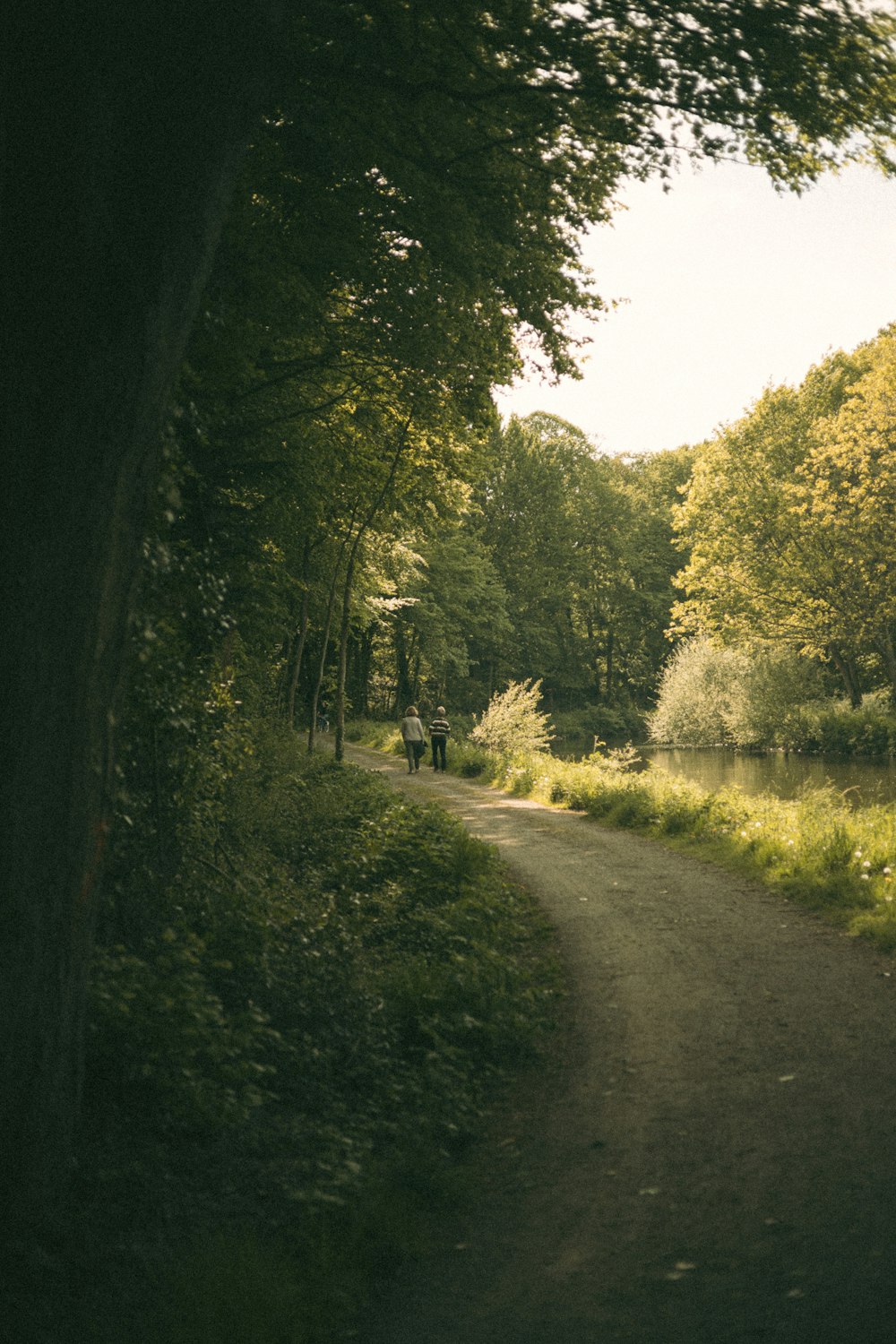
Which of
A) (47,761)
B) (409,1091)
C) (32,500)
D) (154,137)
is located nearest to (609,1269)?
(409,1091)

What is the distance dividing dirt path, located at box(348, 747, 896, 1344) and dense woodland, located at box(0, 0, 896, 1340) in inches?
31.4

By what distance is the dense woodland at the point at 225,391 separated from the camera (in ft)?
12.6

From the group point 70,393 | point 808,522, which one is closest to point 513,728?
point 808,522

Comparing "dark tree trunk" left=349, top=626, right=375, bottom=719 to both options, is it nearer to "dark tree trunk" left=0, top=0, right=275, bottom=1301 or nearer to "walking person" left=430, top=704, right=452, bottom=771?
"walking person" left=430, top=704, right=452, bottom=771

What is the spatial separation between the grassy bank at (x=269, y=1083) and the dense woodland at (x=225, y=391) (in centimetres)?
4

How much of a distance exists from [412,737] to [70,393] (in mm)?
22656

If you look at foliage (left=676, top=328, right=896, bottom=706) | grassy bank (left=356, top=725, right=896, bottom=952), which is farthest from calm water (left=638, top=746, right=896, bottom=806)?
grassy bank (left=356, top=725, right=896, bottom=952)

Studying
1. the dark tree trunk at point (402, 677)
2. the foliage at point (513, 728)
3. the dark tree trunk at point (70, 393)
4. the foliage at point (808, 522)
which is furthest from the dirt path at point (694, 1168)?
the dark tree trunk at point (402, 677)

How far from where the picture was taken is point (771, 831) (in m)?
13.2

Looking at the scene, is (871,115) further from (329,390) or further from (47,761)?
(329,390)

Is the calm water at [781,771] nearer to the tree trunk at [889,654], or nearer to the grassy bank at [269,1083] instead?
the tree trunk at [889,654]

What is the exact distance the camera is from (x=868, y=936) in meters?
9.04

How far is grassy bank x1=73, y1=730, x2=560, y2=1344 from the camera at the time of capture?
3.85 metres

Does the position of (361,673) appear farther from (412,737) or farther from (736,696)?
(412,737)
